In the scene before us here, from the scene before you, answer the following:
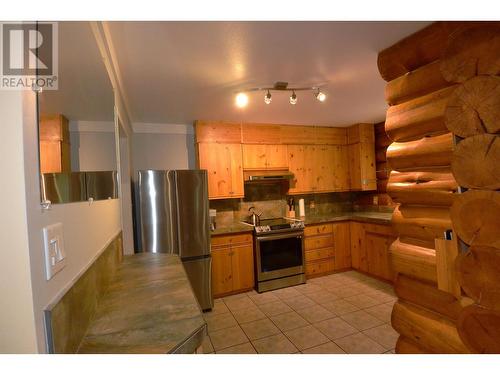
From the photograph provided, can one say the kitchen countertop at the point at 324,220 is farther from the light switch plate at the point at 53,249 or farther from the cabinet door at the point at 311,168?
the light switch plate at the point at 53,249

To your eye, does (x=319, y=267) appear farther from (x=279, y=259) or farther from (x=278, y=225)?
(x=278, y=225)

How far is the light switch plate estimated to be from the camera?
0.67 m

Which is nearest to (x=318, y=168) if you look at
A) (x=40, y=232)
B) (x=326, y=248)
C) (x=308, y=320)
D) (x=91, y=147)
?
(x=326, y=248)

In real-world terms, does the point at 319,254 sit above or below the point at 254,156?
below

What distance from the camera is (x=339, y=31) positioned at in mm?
1559

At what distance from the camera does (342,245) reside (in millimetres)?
4039

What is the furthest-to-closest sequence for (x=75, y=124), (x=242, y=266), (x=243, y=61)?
(x=242, y=266), (x=243, y=61), (x=75, y=124)

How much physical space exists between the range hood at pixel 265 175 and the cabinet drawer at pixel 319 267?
52.2 inches

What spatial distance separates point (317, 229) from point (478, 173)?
2794 millimetres

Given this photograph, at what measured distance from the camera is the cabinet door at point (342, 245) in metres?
4.00

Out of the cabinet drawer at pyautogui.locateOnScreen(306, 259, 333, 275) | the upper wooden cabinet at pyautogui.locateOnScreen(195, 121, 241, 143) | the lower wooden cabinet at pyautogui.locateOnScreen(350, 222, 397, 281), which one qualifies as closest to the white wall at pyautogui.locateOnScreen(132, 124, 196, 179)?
the upper wooden cabinet at pyautogui.locateOnScreen(195, 121, 241, 143)

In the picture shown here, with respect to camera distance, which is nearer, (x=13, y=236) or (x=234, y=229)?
(x=13, y=236)

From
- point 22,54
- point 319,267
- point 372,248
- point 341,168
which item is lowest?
point 319,267

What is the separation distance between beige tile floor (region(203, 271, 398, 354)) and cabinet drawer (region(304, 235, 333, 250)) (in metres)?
0.50
